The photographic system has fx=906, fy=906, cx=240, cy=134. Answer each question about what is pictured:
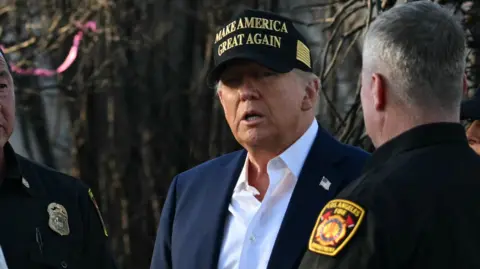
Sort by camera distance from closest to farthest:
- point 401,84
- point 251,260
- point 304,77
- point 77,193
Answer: point 401,84 → point 251,260 → point 304,77 → point 77,193

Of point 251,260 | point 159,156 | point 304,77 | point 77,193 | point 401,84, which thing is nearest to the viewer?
point 401,84

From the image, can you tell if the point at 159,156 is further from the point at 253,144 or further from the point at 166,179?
the point at 253,144

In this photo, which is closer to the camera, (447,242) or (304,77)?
(447,242)

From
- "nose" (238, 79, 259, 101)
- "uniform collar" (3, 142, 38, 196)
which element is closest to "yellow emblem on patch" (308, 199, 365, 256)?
"nose" (238, 79, 259, 101)

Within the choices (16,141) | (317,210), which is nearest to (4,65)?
(317,210)

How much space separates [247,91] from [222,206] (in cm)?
37

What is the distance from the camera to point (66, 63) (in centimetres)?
743

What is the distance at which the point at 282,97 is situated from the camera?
2812 millimetres

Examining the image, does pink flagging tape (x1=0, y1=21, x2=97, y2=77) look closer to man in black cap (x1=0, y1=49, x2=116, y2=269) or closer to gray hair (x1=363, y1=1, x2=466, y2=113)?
man in black cap (x1=0, y1=49, x2=116, y2=269)

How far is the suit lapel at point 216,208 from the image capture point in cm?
274

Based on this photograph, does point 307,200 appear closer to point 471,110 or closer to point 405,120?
point 405,120

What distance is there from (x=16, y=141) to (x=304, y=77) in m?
5.45

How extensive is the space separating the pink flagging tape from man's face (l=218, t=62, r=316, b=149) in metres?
4.59

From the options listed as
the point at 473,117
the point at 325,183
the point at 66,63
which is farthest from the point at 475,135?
the point at 66,63
